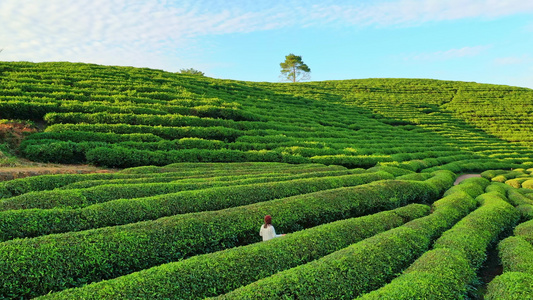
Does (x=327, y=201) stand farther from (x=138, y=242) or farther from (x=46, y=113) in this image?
(x=46, y=113)

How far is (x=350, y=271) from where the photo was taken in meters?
8.30

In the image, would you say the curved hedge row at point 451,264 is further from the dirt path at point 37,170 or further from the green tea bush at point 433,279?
the dirt path at point 37,170

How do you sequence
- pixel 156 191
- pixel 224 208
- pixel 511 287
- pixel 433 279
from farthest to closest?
pixel 156 191 < pixel 224 208 < pixel 433 279 < pixel 511 287

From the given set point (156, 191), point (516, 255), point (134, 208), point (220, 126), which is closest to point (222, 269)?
point (134, 208)

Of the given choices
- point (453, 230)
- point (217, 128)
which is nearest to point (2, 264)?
point (453, 230)

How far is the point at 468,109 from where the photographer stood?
63.7 m

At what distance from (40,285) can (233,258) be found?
470 centimetres

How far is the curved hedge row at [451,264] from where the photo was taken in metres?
7.52

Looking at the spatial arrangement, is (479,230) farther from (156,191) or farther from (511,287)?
(156,191)

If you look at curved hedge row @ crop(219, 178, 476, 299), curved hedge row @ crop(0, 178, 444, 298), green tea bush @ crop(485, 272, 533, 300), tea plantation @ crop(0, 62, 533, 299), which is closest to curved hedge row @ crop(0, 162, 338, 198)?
tea plantation @ crop(0, 62, 533, 299)

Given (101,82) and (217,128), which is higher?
(101,82)

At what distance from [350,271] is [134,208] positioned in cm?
814

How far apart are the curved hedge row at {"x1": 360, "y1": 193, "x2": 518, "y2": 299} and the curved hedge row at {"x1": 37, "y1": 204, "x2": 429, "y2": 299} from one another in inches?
98.2

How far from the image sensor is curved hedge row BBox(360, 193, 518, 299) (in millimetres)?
7523
